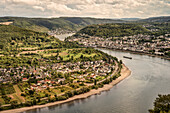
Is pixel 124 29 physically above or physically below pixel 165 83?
above

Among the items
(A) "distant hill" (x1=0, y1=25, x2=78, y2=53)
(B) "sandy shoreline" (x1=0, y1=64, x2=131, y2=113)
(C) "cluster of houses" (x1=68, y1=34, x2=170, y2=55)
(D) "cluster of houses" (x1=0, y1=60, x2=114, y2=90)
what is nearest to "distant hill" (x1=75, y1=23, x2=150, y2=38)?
(C) "cluster of houses" (x1=68, y1=34, x2=170, y2=55)

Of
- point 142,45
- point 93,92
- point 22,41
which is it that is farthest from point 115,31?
point 93,92

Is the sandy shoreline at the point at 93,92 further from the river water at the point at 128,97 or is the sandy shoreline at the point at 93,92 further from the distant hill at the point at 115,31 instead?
the distant hill at the point at 115,31

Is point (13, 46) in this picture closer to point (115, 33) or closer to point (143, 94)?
point (143, 94)

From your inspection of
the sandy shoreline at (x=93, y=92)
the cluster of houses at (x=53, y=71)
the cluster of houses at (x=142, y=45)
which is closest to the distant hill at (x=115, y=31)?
the cluster of houses at (x=142, y=45)

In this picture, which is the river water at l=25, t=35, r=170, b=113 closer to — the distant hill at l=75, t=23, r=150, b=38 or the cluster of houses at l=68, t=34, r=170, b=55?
the cluster of houses at l=68, t=34, r=170, b=55

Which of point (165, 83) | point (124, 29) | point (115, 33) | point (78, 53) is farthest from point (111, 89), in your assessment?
point (124, 29)

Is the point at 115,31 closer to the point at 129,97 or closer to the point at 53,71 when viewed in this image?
the point at 53,71
